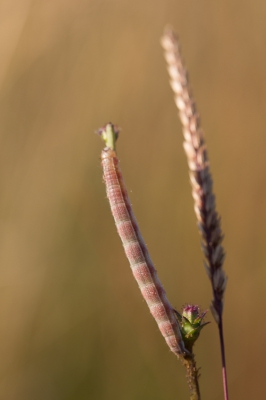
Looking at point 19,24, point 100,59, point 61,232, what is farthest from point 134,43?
point 61,232

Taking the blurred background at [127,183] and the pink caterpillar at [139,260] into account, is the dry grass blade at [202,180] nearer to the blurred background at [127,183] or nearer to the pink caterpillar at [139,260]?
the pink caterpillar at [139,260]

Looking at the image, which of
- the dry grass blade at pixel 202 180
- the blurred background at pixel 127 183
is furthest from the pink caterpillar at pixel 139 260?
the blurred background at pixel 127 183

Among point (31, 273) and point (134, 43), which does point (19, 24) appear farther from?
point (31, 273)

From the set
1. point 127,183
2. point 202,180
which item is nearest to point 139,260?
point 202,180

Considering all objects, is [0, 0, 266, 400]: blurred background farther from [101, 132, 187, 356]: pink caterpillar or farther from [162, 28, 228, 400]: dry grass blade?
[162, 28, 228, 400]: dry grass blade

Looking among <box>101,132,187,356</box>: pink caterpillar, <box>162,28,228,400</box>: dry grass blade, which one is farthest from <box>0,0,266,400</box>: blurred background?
<box>162,28,228,400</box>: dry grass blade
